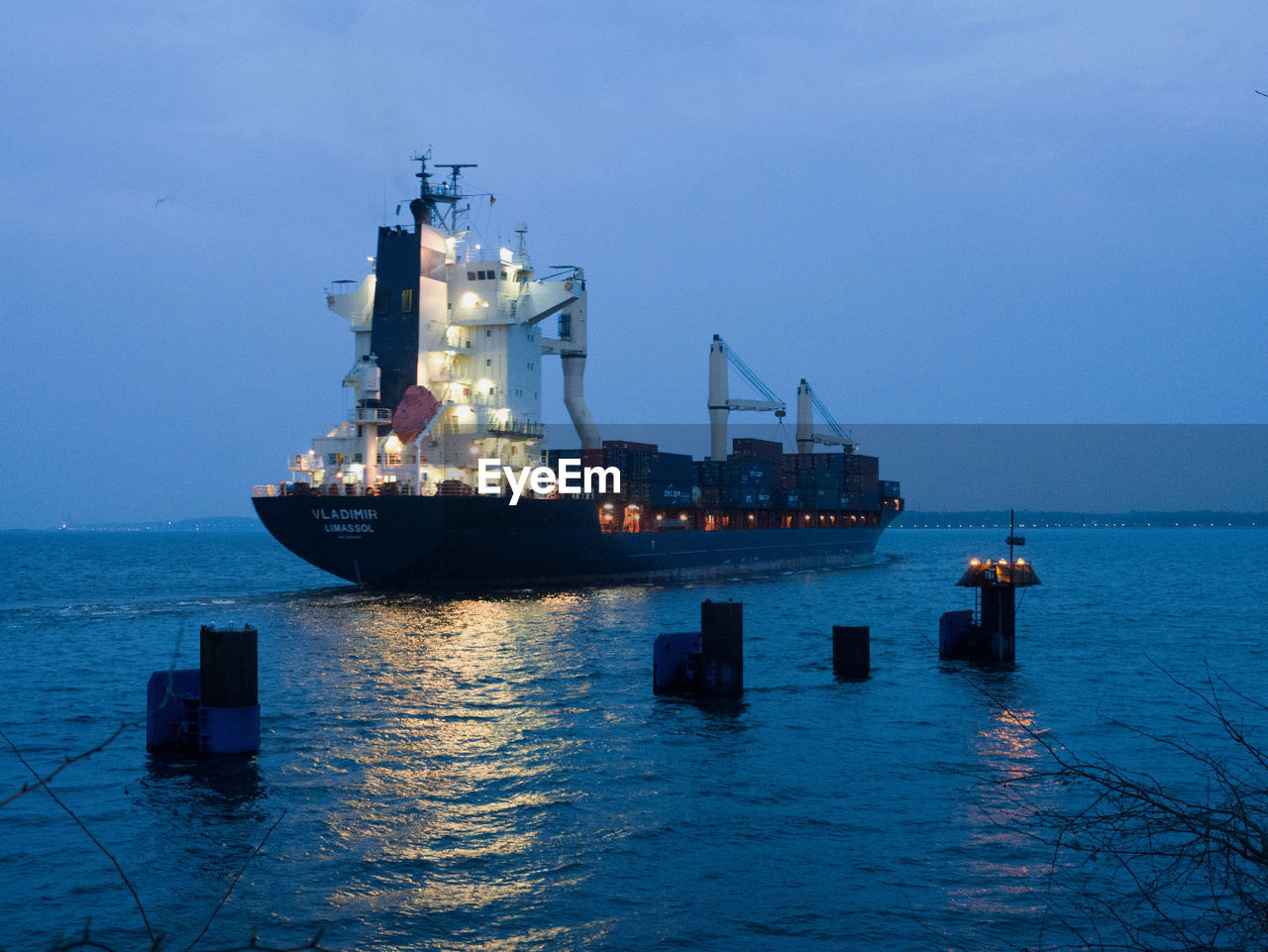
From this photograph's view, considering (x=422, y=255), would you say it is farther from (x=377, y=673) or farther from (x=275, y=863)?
(x=275, y=863)

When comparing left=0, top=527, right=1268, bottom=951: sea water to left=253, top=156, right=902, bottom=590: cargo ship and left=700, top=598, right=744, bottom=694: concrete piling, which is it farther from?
left=253, top=156, right=902, bottom=590: cargo ship

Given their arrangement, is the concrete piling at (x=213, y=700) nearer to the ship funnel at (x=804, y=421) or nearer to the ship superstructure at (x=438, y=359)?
the ship superstructure at (x=438, y=359)

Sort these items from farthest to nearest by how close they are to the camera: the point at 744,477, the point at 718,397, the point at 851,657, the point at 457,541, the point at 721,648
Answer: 1. the point at 718,397
2. the point at 744,477
3. the point at 457,541
4. the point at 851,657
5. the point at 721,648

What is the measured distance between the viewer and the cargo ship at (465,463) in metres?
42.4

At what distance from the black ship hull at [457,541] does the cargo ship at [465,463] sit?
75 mm

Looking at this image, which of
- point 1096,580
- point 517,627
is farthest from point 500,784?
point 1096,580

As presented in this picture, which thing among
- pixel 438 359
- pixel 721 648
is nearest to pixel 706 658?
pixel 721 648

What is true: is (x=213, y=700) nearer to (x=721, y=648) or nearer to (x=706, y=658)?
(x=706, y=658)

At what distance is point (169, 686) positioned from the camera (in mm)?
17609

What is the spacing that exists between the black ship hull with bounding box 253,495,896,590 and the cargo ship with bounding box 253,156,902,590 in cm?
7

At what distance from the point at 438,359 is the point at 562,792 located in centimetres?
3526

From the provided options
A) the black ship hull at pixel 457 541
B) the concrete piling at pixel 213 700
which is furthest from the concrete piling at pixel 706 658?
the black ship hull at pixel 457 541

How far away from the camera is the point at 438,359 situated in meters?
48.4

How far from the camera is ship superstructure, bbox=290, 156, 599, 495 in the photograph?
45594 mm
